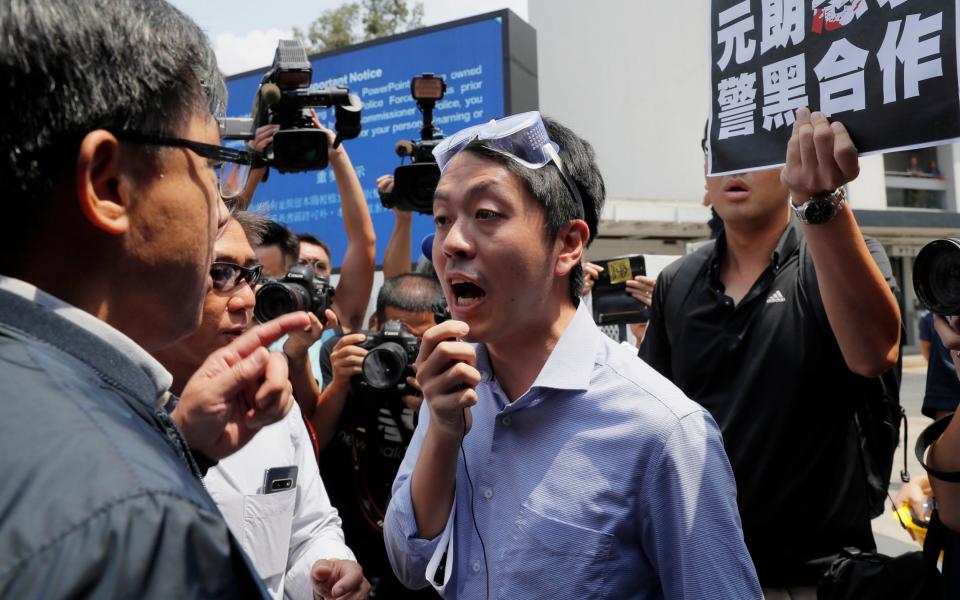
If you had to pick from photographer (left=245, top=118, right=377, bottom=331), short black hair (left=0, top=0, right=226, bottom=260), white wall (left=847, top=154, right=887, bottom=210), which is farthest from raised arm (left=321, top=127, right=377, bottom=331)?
white wall (left=847, top=154, right=887, bottom=210)

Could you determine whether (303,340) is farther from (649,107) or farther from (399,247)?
(649,107)

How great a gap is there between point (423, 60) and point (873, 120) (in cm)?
608

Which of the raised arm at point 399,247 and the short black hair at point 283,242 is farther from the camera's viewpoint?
the raised arm at point 399,247

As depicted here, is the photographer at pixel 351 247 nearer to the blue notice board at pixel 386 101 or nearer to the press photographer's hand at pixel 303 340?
the press photographer's hand at pixel 303 340

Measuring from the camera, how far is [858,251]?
76.2 inches

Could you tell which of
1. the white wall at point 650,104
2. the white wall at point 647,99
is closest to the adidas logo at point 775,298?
the white wall at point 647,99

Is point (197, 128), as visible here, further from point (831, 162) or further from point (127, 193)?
point (831, 162)

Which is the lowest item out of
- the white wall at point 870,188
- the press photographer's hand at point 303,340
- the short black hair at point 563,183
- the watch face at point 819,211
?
the press photographer's hand at point 303,340

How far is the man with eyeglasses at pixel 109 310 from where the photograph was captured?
0.73 m

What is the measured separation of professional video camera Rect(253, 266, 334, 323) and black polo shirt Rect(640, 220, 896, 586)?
1330 millimetres

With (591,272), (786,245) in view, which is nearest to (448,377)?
(786,245)

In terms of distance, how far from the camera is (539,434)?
68.1 inches

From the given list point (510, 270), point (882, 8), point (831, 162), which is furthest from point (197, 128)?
point (882, 8)

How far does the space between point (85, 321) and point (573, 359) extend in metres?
1.05
